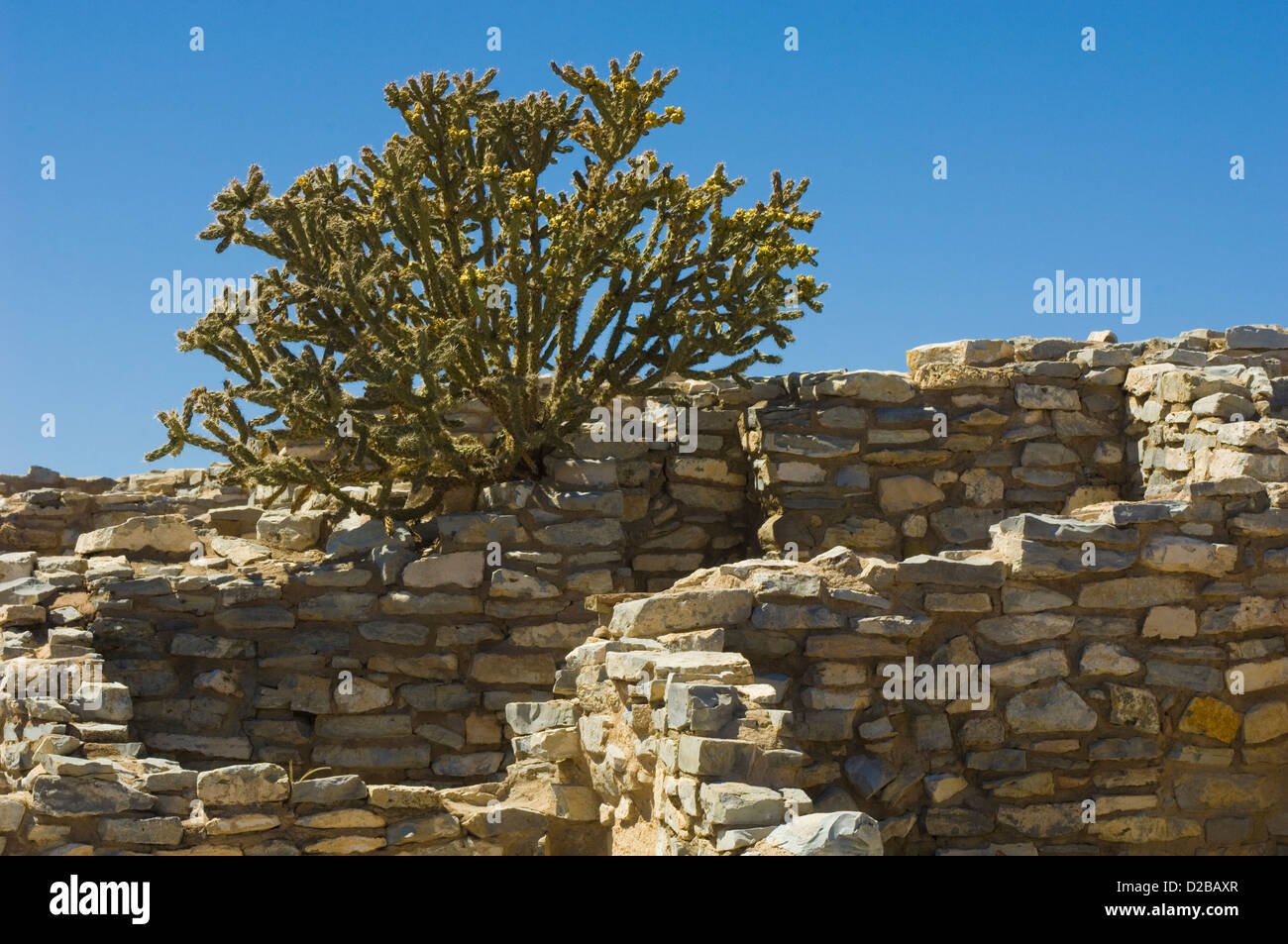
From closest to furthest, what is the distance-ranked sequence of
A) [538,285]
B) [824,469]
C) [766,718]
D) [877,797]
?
[766,718]
[877,797]
[538,285]
[824,469]

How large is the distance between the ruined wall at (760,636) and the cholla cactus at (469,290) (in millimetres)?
478

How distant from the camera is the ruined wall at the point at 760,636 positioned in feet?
22.1

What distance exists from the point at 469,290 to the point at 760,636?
129 inches

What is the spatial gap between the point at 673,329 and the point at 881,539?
1.92 m

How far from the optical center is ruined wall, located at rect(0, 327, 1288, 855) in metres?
6.74

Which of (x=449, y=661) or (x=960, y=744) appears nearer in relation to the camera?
(x=960, y=744)

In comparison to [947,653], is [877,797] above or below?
below

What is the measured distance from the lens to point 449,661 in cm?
880

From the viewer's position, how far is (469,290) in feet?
30.0

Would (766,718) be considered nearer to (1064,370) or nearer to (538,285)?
(538,285)

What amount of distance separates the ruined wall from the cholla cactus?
48cm

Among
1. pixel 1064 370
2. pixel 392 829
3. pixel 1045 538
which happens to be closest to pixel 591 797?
pixel 392 829

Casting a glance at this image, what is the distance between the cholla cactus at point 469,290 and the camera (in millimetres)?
9039

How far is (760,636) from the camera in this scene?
6941mm
